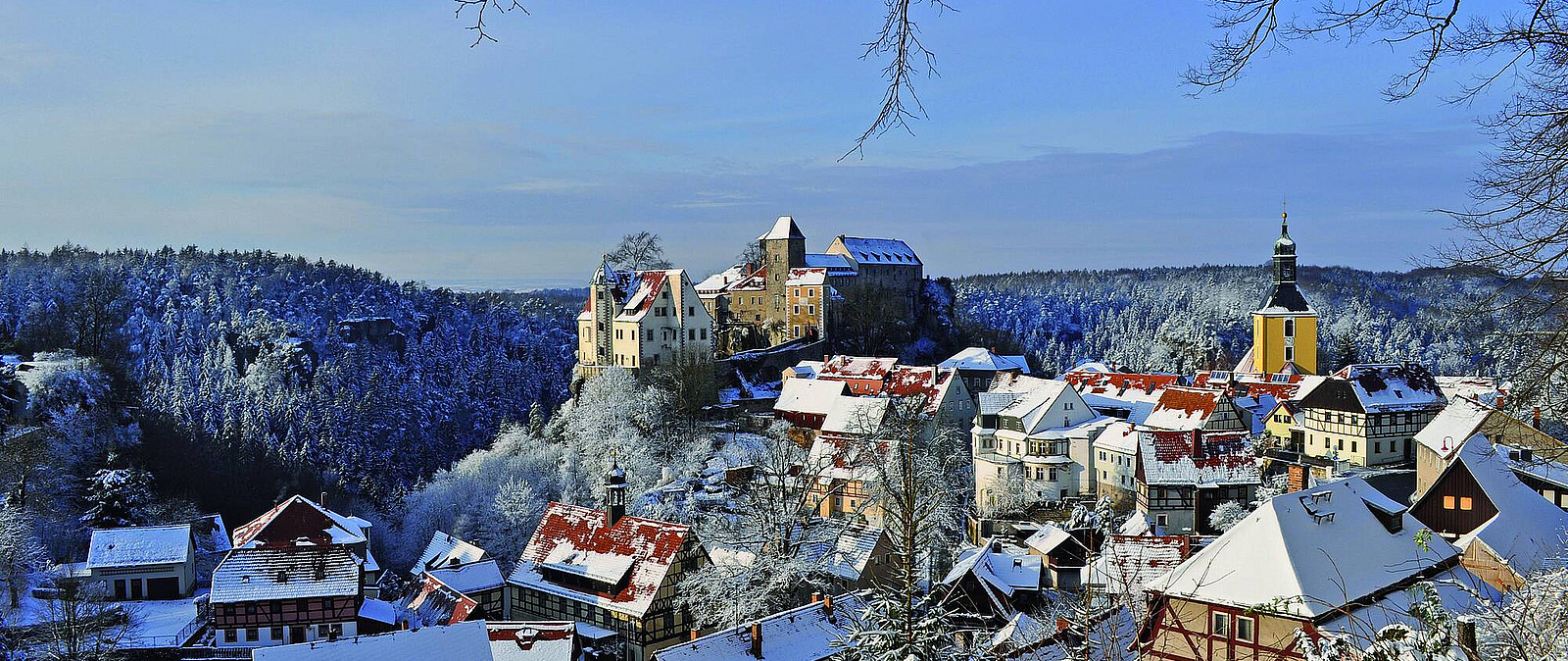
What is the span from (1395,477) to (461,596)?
3142cm

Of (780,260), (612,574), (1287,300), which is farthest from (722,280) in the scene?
(612,574)

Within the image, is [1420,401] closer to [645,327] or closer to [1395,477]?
[1395,477]

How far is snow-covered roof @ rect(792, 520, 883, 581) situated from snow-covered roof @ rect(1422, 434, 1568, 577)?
13.3 metres

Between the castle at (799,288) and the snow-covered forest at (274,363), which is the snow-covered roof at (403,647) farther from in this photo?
the castle at (799,288)

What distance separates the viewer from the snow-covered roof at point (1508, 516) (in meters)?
20.6

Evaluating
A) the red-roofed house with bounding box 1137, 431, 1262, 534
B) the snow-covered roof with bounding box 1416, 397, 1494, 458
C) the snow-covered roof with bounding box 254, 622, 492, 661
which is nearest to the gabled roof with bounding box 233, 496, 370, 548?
the snow-covered roof with bounding box 254, 622, 492, 661

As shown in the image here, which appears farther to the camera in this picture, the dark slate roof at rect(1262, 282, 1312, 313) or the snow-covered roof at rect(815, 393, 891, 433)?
the dark slate roof at rect(1262, 282, 1312, 313)

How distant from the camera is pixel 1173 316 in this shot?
133250mm

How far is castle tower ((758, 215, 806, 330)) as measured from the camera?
64.1 meters

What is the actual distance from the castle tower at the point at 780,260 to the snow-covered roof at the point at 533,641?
40565mm

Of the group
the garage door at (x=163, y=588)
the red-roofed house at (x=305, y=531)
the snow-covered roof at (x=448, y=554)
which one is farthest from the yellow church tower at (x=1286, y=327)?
the garage door at (x=163, y=588)

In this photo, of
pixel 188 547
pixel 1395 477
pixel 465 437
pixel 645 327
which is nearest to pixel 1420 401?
pixel 1395 477

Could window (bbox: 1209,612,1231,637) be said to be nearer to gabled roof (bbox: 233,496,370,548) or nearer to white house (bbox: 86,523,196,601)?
gabled roof (bbox: 233,496,370,548)

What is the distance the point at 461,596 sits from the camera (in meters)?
29.2
